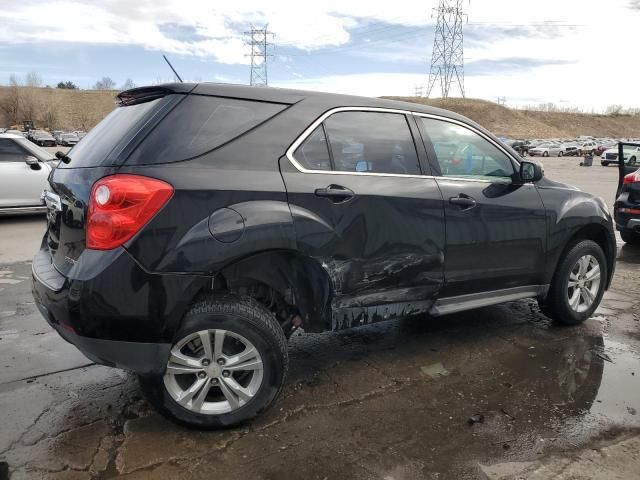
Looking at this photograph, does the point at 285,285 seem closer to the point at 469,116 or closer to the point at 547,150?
the point at 547,150

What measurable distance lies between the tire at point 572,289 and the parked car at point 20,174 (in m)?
8.75

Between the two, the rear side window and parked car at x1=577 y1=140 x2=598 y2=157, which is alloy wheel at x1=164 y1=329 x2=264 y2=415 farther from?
parked car at x1=577 y1=140 x2=598 y2=157

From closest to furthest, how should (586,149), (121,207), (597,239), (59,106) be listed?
Result: (121,207)
(597,239)
(586,149)
(59,106)

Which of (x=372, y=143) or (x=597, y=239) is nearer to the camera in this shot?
(x=372, y=143)

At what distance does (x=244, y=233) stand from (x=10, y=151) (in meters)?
8.94

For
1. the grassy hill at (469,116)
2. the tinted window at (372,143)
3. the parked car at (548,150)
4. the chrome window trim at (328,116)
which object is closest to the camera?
the chrome window trim at (328,116)

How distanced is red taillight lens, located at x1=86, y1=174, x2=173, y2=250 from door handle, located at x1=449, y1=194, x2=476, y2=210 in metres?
1.93

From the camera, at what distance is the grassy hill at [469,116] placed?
9300 cm

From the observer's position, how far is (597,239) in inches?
188

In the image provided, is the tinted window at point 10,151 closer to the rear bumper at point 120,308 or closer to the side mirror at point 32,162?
the side mirror at point 32,162

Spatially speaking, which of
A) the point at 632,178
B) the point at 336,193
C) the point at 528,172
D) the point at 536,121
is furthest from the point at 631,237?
the point at 536,121

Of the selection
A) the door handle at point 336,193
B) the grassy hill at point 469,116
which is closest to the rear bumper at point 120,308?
the door handle at point 336,193

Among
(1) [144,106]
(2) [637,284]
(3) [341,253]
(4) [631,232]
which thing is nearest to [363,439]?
(3) [341,253]

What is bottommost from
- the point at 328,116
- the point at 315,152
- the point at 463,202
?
the point at 463,202
